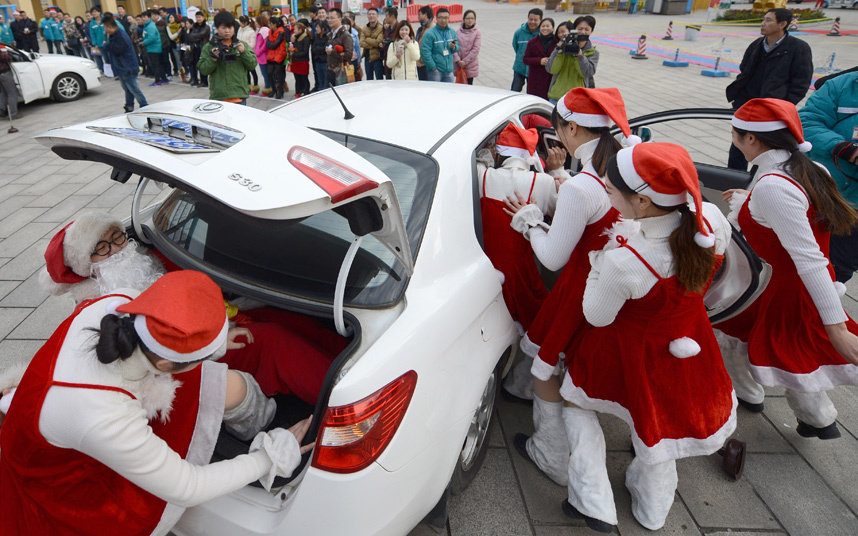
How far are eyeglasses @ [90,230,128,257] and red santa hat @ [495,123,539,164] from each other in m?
1.85

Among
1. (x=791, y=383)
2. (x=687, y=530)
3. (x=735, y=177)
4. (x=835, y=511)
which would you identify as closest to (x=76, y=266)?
(x=687, y=530)

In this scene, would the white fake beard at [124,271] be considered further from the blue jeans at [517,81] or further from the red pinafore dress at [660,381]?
the blue jeans at [517,81]

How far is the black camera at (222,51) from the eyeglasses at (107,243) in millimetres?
5004

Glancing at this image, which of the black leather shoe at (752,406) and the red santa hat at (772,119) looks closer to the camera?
the red santa hat at (772,119)

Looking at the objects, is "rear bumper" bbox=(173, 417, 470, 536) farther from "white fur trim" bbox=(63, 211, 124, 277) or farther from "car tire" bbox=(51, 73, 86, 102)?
"car tire" bbox=(51, 73, 86, 102)

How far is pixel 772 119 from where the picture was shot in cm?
234

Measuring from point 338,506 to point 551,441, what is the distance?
4.05 ft

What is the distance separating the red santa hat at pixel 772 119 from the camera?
2.32 m

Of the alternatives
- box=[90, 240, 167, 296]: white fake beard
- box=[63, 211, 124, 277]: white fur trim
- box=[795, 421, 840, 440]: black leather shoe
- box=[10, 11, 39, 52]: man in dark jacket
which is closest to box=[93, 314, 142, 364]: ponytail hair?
box=[90, 240, 167, 296]: white fake beard

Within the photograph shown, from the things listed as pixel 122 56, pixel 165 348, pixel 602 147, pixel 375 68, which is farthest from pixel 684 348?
pixel 122 56

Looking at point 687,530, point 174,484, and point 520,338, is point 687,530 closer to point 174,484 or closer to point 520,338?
point 520,338

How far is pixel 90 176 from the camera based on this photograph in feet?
21.2

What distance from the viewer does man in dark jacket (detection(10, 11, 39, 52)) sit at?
1612 cm

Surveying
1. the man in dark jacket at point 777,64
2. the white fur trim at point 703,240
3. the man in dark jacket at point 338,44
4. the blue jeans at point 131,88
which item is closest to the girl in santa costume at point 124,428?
the white fur trim at point 703,240
